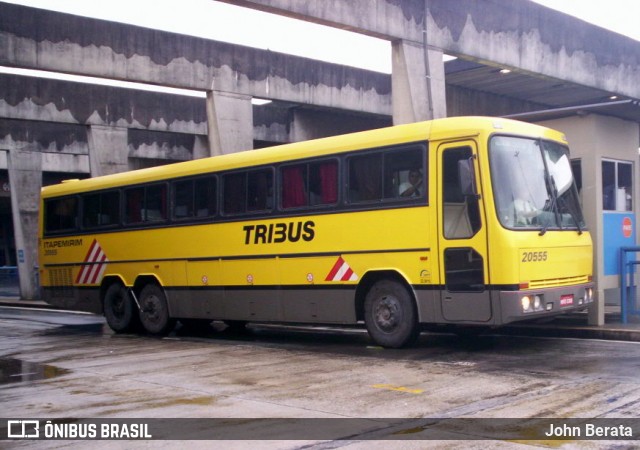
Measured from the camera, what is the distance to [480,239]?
1102cm

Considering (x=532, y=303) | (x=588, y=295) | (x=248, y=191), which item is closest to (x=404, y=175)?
(x=532, y=303)

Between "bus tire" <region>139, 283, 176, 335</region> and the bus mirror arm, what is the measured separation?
291 inches

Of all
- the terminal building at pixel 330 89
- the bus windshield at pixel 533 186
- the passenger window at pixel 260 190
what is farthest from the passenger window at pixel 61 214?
the bus windshield at pixel 533 186

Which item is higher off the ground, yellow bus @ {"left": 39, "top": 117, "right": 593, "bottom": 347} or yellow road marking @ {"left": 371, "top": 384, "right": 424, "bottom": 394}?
yellow bus @ {"left": 39, "top": 117, "right": 593, "bottom": 347}

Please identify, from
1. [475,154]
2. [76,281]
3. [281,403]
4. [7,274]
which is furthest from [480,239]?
[7,274]

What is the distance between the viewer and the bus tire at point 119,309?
16828 millimetres

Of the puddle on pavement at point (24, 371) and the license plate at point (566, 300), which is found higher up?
the license plate at point (566, 300)

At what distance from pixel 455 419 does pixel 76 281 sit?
42.0 ft

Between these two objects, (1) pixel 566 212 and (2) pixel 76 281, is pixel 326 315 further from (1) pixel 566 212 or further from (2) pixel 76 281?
(2) pixel 76 281

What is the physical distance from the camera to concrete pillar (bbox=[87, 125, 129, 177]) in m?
27.1

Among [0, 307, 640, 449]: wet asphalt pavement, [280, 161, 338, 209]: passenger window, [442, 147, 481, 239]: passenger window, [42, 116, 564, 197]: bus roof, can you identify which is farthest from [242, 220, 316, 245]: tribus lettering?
[442, 147, 481, 239]: passenger window

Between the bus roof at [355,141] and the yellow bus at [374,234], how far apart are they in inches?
1.2

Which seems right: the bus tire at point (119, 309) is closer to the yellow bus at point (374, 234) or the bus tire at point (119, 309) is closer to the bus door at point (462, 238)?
the yellow bus at point (374, 234)

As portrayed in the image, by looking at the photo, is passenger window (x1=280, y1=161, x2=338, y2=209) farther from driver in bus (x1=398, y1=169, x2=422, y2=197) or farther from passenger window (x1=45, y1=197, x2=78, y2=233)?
passenger window (x1=45, y1=197, x2=78, y2=233)
